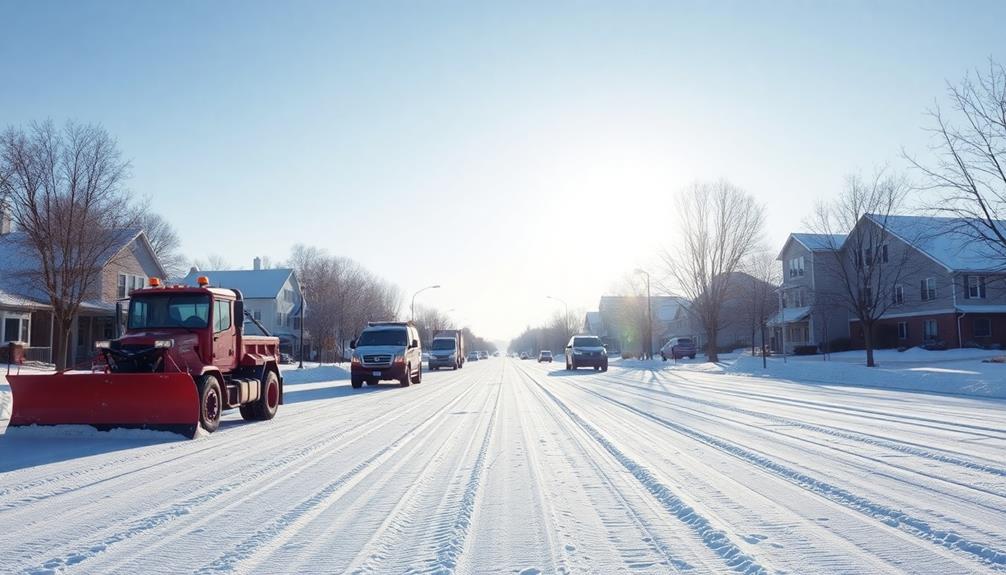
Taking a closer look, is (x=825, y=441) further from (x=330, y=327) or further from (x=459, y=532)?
(x=330, y=327)

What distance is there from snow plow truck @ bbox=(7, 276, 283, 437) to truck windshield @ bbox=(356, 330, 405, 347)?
1382 centimetres

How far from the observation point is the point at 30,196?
23.7m

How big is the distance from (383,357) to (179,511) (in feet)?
69.7

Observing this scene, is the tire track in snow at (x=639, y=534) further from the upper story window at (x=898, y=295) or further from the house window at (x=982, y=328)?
the upper story window at (x=898, y=295)

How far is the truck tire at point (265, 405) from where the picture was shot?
48.6 feet

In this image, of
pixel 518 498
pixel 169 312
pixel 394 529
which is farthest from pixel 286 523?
pixel 169 312

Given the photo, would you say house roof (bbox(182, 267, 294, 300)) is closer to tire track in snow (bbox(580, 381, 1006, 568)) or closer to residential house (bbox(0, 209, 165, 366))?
residential house (bbox(0, 209, 165, 366))

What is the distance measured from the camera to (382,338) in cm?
2930

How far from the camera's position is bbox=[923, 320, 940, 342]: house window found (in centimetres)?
4669

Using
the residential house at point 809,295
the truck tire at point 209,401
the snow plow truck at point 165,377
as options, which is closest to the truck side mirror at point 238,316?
the snow plow truck at point 165,377

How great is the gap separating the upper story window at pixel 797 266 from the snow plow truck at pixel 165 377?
175 ft

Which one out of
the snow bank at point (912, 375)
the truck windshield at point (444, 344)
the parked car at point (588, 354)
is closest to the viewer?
the snow bank at point (912, 375)

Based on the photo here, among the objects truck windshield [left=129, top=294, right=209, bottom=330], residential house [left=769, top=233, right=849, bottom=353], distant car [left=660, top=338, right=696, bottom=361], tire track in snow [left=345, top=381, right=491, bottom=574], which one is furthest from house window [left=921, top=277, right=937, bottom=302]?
tire track in snow [left=345, top=381, right=491, bottom=574]

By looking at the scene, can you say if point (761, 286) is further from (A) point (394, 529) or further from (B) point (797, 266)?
(A) point (394, 529)
